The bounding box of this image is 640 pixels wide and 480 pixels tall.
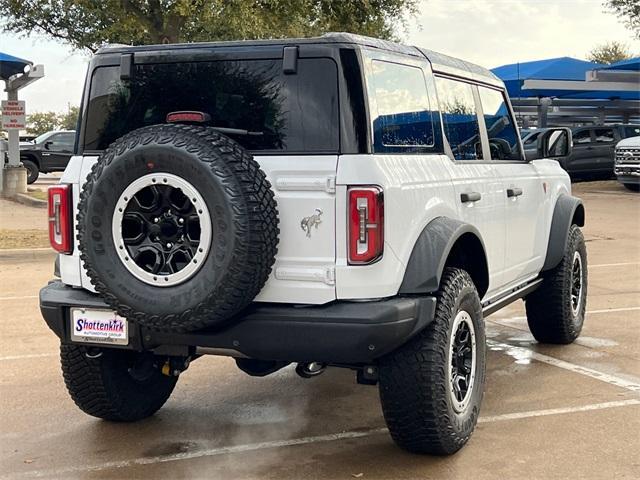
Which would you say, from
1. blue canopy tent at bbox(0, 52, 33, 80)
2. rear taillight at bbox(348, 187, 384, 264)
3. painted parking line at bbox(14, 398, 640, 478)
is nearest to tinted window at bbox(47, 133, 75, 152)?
blue canopy tent at bbox(0, 52, 33, 80)

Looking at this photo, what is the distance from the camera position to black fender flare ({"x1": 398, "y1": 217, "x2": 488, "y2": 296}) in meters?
3.92

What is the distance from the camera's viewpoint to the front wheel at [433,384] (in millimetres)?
3941

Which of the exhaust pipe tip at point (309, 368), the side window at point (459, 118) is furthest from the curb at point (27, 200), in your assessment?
the exhaust pipe tip at point (309, 368)

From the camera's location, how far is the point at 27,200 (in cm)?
1956

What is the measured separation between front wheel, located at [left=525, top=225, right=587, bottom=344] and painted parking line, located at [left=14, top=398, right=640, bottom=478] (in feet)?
4.47

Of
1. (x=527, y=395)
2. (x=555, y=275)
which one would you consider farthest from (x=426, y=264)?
(x=555, y=275)

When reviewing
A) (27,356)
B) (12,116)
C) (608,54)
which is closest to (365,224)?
(27,356)

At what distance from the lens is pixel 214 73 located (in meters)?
4.07

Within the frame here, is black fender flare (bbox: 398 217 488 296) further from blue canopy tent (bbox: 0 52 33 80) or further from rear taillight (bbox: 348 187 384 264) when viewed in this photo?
blue canopy tent (bbox: 0 52 33 80)

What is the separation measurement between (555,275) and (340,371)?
1.71m

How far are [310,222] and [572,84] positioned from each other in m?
22.0

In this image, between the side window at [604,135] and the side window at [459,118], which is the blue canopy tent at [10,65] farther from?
the side window at [459,118]

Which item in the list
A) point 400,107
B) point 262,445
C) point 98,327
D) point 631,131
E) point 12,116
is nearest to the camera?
point 98,327

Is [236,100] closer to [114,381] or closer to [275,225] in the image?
[275,225]
